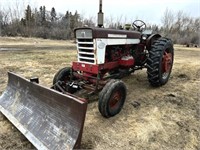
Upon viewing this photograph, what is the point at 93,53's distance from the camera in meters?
3.45

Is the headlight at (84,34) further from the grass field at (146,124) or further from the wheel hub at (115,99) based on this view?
the grass field at (146,124)

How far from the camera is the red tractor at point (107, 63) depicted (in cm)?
325

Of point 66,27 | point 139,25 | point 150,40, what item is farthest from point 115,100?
point 66,27

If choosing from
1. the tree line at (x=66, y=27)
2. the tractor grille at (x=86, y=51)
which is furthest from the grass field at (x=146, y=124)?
the tree line at (x=66, y=27)

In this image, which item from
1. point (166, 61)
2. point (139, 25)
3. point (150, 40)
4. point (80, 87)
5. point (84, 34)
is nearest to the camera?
point (84, 34)

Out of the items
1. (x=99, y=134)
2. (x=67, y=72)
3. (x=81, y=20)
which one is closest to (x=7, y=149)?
(x=99, y=134)

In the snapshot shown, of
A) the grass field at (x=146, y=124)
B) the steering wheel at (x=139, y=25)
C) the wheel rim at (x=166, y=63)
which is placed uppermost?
the steering wheel at (x=139, y=25)

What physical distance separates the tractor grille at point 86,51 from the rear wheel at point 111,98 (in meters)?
0.63

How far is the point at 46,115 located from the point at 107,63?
1.54 m

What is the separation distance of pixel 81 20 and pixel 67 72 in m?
33.6

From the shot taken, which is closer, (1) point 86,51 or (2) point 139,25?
(1) point 86,51

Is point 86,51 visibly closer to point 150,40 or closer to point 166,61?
point 150,40

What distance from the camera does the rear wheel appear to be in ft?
9.80

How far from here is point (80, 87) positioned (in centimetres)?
359
